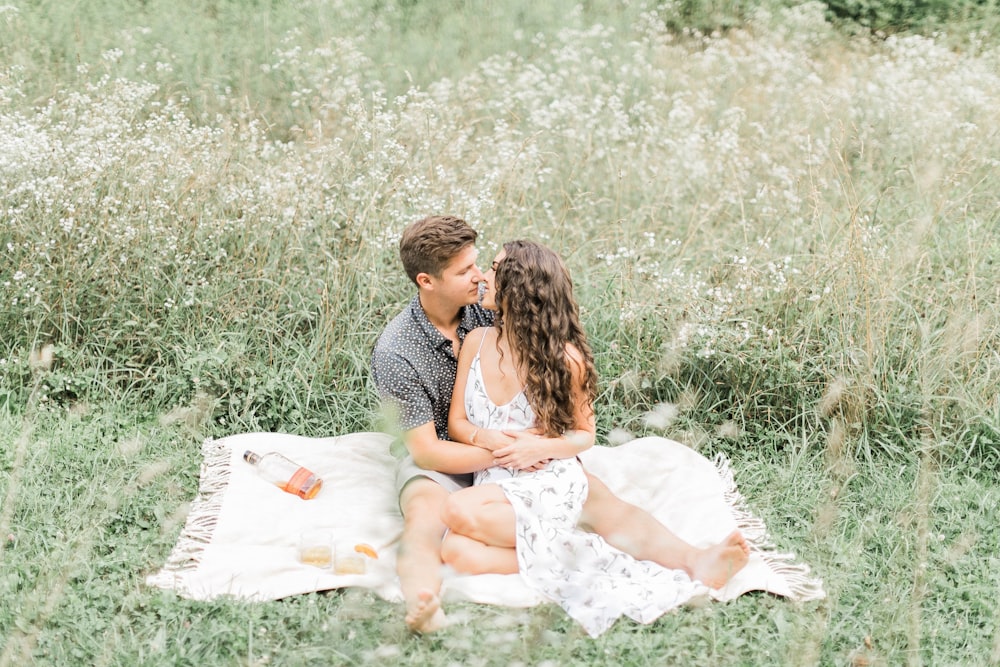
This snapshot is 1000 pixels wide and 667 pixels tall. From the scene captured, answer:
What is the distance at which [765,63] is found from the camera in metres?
7.55

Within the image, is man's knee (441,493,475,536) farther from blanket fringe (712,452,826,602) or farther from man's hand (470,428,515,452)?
blanket fringe (712,452,826,602)

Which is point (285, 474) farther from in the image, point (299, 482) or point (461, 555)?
point (461, 555)

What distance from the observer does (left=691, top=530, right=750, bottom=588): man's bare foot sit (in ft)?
10.6

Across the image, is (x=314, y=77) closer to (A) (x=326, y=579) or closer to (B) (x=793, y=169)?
(B) (x=793, y=169)

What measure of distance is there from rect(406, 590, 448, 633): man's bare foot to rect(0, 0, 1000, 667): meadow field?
0.09 meters

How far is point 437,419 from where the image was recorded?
389 centimetres

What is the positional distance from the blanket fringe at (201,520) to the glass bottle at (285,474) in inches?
5.1

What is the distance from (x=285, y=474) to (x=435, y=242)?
125 cm

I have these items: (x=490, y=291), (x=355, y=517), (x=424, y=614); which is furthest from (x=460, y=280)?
(x=424, y=614)

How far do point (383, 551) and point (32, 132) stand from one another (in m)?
2.80

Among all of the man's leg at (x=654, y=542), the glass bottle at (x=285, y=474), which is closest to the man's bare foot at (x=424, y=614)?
the man's leg at (x=654, y=542)

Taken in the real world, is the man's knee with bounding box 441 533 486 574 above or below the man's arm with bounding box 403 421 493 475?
below

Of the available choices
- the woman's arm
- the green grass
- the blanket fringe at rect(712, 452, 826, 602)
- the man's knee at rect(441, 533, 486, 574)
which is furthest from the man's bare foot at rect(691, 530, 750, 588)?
the man's knee at rect(441, 533, 486, 574)

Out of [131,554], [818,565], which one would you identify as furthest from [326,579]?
[818,565]
